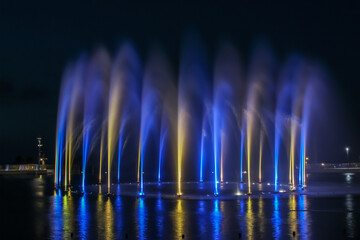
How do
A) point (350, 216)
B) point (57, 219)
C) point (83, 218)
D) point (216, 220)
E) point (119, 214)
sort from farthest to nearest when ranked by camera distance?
Result: point (119, 214), point (83, 218), point (57, 219), point (350, 216), point (216, 220)

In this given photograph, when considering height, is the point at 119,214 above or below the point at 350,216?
above

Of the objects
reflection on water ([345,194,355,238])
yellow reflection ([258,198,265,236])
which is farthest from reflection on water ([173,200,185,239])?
reflection on water ([345,194,355,238])

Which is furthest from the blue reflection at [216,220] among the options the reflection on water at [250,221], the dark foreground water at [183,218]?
the reflection on water at [250,221]

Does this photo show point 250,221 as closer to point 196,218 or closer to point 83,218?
point 196,218

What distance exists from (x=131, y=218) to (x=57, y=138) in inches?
1043

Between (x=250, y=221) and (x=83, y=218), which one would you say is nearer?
(x=250, y=221)

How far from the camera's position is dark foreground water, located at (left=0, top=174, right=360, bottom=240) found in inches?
617

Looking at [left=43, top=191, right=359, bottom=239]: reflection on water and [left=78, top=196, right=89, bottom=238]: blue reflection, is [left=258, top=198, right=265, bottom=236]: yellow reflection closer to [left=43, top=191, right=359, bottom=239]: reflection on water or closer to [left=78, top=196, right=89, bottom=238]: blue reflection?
[left=43, top=191, right=359, bottom=239]: reflection on water

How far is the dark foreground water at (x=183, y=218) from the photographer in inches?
617

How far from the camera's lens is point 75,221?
1872cm

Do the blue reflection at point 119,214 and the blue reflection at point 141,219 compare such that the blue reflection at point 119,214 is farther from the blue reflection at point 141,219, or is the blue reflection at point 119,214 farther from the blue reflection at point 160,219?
the blue reflection at point 160,219

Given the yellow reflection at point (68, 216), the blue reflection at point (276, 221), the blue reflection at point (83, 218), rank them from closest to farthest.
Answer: the blue reflection at point (276, 221) < the blue reflection at point (83, 218) < the yellow reflection at point (68, 216)

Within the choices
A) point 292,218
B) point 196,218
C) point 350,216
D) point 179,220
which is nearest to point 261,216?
point 292,218

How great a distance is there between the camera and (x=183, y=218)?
19.0m
